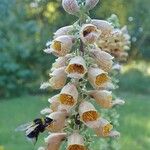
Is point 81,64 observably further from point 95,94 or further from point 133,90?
point 133,90

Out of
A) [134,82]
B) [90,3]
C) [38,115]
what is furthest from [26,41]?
[90,3]

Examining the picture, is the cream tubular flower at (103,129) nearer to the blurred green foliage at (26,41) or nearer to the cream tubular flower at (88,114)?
the cream tubular flower at (88,114)

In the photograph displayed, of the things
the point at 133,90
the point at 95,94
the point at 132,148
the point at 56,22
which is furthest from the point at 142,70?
the point at 95,94

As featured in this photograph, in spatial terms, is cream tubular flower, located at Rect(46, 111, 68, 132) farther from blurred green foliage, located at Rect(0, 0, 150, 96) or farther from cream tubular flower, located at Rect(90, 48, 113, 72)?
blurred green foliage, located at Rect(0, 0, 150, 96)

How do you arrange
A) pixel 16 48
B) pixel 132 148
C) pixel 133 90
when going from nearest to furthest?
pixel 132 148
pixel 16 48
pixel 133 90

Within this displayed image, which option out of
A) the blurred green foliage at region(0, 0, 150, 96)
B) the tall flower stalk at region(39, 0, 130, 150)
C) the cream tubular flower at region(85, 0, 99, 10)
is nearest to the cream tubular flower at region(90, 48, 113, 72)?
the tall flower stalk at region(39, 0, 130, 150)

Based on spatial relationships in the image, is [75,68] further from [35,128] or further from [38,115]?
[38,115]

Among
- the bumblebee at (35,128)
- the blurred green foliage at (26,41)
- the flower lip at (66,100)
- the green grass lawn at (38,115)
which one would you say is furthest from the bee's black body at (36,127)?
the blurred green foliage at (26,41)
